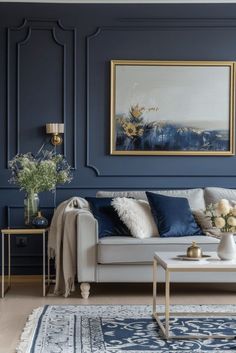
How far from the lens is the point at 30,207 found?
18.1 ft

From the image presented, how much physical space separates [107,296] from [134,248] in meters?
0.47

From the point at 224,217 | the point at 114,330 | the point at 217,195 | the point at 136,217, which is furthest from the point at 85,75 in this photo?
the point at 114,330

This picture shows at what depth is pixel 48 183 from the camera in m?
5.50

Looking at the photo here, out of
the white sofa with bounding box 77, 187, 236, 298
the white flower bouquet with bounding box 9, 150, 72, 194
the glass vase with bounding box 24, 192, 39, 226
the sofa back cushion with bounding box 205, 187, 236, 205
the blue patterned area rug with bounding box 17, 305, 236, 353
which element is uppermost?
the white flower bouquet with bounding box 9, 150, 72, 194

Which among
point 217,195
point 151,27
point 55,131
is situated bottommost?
point 217,195

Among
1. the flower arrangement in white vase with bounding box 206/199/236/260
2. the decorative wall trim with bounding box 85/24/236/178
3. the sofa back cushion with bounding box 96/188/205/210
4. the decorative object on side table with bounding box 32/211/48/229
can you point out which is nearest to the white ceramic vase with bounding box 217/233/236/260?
the flower arrangement in white vase with bounding box 206/199/236/260

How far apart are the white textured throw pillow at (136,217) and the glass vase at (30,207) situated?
662 millimetres

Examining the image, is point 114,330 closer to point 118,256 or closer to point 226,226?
point 226,226

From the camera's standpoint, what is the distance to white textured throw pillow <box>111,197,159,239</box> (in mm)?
5340

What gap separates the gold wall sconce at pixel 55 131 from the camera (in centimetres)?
→ 593

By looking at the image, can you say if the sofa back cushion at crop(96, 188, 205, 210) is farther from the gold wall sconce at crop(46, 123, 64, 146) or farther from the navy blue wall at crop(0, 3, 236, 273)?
the gold wall sconce at crop(46, 123, 64, 146)

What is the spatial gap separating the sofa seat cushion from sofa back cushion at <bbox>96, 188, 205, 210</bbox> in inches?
27.1

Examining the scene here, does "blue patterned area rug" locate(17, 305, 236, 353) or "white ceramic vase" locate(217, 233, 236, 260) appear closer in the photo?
"blue patterned area rug" locate(17, 305, 236, 353)

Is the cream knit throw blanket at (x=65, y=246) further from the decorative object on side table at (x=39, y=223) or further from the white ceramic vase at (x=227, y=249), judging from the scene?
the white ceramic vase at (x=227, y=249)
